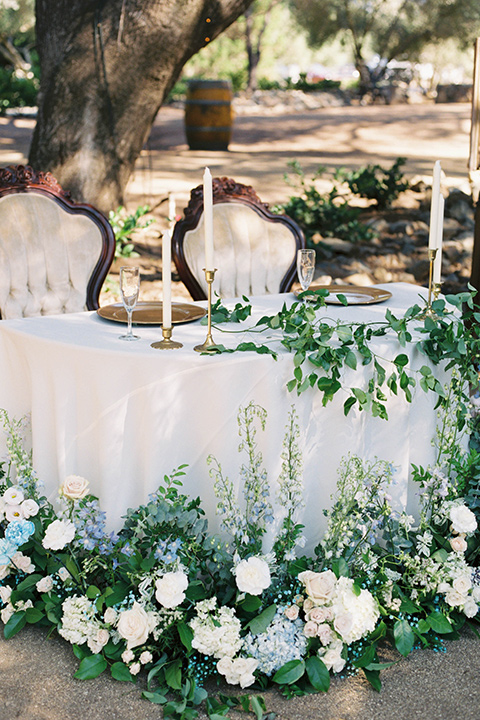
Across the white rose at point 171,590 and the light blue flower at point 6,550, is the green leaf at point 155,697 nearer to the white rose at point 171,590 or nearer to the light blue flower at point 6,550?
the white rose at point 171,590

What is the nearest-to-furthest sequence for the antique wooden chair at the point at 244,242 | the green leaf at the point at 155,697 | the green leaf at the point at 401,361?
the green leaf at the point at 155,697
the green leaf at the point at 401,361
the antique wooden chair at the point at 244,242

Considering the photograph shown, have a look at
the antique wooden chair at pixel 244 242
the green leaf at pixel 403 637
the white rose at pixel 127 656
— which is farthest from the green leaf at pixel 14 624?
the antique wooden chair at pixel 244 242

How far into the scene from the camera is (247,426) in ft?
7.31

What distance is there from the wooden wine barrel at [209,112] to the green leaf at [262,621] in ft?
30.6

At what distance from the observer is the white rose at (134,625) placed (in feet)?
7.04

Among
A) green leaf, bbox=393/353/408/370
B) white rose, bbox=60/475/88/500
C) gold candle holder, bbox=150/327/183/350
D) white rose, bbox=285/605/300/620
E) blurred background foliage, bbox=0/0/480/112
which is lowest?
white rose, bbox=285/605/300/620

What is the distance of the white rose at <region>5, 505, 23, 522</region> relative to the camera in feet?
7.74

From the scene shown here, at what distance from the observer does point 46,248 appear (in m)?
3.62

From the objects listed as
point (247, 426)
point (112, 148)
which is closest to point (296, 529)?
point (247, 426)

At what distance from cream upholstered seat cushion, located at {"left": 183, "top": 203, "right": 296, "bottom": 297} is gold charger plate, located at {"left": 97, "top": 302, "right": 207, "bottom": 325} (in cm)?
85

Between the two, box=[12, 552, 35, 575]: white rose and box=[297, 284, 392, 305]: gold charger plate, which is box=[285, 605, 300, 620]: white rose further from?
box=[297, 284, 392, 305]: gold charger plate

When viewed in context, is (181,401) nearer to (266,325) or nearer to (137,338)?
(137,338)

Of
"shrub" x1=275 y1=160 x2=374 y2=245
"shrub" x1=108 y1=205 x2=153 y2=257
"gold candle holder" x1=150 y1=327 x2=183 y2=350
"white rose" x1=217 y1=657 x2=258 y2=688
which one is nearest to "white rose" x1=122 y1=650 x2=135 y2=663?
"white rose" x1=217 y1=657 x2=258 y2=688

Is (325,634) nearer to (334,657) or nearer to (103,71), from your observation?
(334,657)
